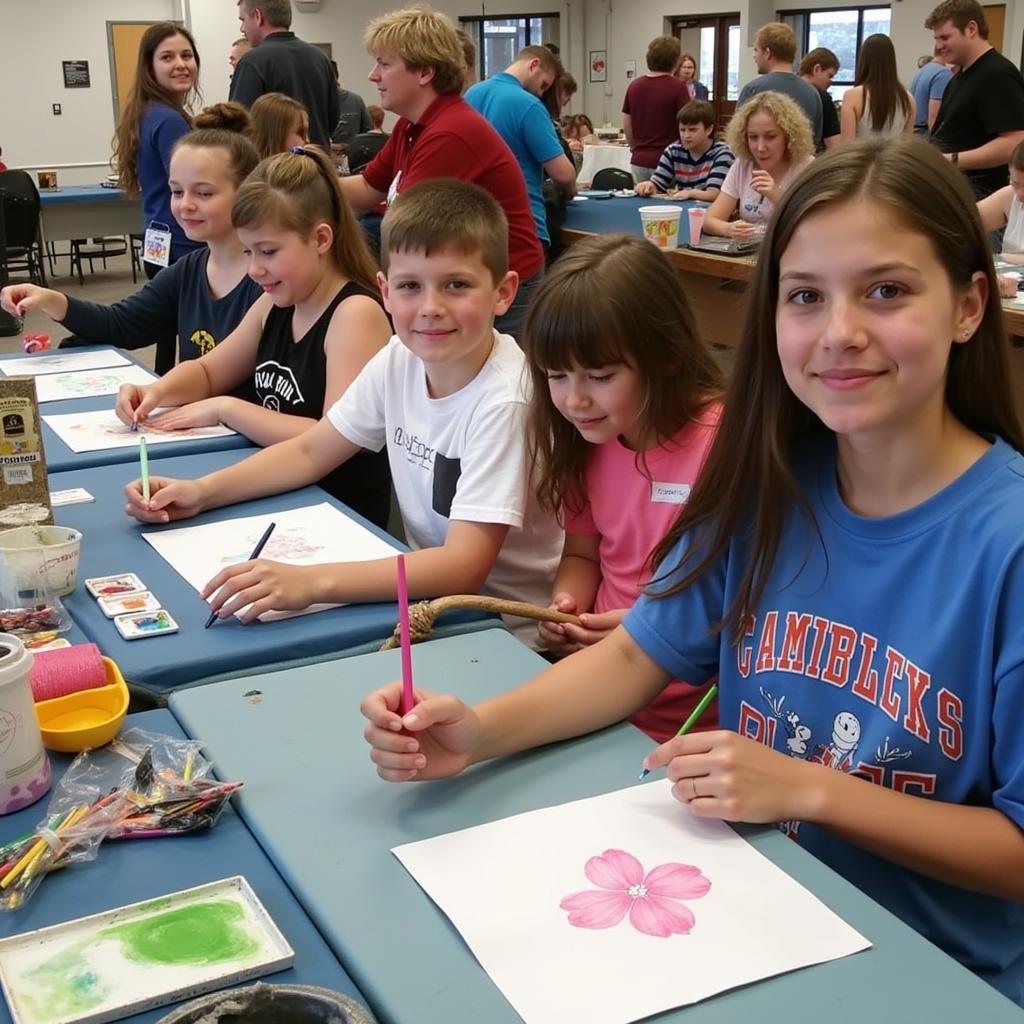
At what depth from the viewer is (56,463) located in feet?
6.40

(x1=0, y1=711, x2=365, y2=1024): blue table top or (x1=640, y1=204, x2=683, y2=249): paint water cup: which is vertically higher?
(x1=640, y1=204, x2=683, y2=249): paint water cup

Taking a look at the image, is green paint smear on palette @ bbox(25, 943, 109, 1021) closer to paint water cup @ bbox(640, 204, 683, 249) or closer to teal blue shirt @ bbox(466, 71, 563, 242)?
paint water cup @ bbox(640, 204, 683, 249)

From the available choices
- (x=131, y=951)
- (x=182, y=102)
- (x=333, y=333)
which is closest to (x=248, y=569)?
(x=131, y=951)

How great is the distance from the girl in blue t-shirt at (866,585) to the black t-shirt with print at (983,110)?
3730 mm

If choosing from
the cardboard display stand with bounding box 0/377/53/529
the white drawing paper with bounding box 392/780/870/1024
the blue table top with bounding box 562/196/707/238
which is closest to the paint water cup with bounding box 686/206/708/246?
the blue table top with bounding box 562/196/707/238

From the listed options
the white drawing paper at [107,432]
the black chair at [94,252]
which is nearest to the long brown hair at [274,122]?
the white drawing paper at [107,432]

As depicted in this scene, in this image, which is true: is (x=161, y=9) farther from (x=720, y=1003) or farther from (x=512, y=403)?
(x=720, y=1003)

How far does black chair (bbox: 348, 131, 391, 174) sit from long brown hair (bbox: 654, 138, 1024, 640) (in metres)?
4.75

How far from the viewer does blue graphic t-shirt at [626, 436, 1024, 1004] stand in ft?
3.02

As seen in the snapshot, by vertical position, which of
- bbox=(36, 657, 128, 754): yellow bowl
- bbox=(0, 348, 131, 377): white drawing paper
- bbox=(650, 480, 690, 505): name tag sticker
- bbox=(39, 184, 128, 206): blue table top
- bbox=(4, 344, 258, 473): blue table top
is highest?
bbox=(39, 184, 128, 206): blue table top

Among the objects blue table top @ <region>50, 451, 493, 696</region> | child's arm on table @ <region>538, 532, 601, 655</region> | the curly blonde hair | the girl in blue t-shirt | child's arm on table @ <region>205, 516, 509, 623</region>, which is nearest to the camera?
the girl in blue t-shirt

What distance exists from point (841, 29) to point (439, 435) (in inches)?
477

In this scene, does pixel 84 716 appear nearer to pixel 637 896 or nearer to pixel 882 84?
pixel 637 896

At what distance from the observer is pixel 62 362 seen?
2717 millimetres
